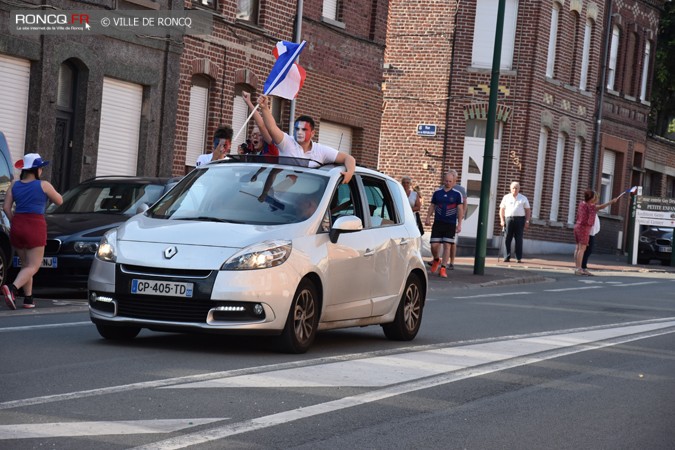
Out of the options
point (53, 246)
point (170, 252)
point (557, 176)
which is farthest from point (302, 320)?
point (557, 176)

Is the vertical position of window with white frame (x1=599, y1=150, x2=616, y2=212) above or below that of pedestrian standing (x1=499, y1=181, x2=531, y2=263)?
above

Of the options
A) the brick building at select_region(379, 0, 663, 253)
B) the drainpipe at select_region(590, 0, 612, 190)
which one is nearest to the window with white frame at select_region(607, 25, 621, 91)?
the drainpipe at select_region(590, 0, 612, 190)

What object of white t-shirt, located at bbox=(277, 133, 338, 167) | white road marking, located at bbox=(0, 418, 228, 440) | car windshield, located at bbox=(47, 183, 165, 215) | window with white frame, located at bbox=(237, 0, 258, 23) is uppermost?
window with white frame, located at bbox=(237, 0, 258, 23)

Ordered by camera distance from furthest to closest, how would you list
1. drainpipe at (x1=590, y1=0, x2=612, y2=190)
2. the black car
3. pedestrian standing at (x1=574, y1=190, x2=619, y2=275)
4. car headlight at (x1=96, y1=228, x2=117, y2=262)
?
drainpipe at (x1=590, y1=0, x2=612, y2=190)
pedestrian standing at (x1=574, y1=190, x2=619, y2=275)
the black car
car headlight at (x1=96, y1=228, x2=117, y2=262)

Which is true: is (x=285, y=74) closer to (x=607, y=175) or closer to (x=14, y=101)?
(x=14, y=101)

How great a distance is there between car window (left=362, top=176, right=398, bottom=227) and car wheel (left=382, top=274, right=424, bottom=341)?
0.68 metres

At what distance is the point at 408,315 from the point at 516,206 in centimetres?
2162

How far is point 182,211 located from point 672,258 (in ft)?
101

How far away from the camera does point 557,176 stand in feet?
147

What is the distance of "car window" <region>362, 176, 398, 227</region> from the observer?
42.3 feet

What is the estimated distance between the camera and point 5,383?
8.66 metres

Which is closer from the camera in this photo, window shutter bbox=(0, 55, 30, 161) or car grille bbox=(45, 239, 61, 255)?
car grille bbox=(45, 239, 61, 255)

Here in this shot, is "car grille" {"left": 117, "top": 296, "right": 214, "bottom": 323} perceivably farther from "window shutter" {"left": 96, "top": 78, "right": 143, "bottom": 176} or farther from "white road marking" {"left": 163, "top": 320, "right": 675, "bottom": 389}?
"window shutter" {"left": 96, "top": 78, "right": 143, "bottom": 176}

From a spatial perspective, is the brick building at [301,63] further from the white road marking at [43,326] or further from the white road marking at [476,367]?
the white road marking at [43,326]
